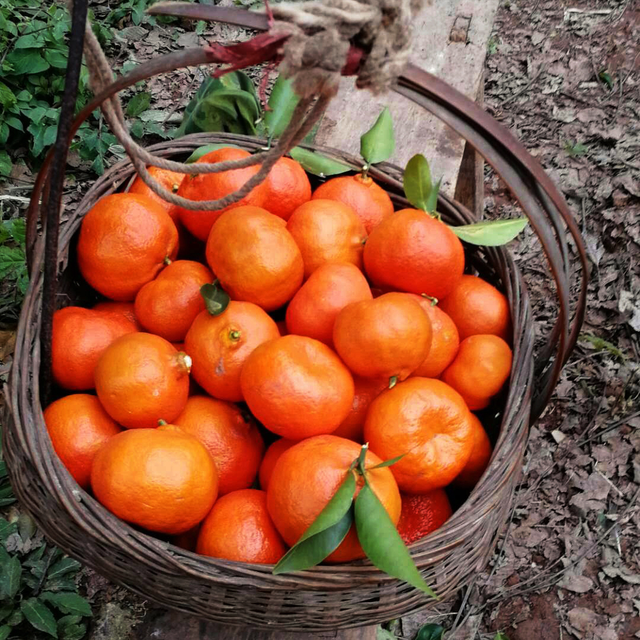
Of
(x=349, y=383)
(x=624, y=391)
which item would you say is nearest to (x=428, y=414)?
(x=349, y=383)

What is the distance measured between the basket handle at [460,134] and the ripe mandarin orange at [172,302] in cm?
20

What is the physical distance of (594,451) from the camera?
1845 mm

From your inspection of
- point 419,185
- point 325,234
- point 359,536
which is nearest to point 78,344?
point 325,234

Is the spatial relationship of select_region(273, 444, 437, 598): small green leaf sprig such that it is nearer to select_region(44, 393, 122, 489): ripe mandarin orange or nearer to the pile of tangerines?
the pile of tangerines

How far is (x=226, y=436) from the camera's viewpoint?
109cm

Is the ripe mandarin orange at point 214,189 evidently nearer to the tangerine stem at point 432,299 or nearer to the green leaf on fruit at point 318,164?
the green leaf on fruit at point 318,164

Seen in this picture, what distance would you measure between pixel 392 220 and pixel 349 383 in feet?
1.11

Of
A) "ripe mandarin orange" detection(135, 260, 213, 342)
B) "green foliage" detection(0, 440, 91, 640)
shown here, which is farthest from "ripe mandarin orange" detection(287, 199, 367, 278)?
"green foliage" detection(0, 440, 91, 640)

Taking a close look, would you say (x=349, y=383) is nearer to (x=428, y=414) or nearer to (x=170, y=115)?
(x=428, y=414)

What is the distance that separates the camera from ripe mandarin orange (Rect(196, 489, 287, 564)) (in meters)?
0.95

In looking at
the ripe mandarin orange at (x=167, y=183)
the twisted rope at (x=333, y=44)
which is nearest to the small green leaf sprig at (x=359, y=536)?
the twisted rope at (x=333, y=44)

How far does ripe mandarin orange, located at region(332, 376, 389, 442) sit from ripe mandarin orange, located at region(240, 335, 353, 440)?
0.10 m

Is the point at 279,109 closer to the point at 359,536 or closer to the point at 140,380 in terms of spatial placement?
the point at 140,380

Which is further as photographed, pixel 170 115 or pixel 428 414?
pixel 170 115
